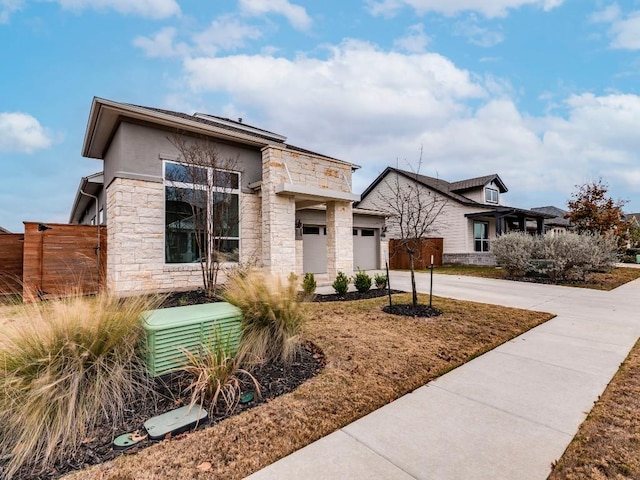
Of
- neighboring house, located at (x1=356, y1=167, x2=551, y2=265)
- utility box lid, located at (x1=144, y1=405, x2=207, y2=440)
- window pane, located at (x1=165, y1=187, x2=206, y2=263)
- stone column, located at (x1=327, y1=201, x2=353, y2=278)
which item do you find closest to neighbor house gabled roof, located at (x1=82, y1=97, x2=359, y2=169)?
window pane, located at (x1=165, y1=187, x2=206, y2=263)

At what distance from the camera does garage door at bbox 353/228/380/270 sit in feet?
56.8

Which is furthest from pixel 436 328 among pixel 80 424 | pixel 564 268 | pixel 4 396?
pixel 564 268

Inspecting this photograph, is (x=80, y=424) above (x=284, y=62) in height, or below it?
below

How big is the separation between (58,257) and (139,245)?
242 centimetres

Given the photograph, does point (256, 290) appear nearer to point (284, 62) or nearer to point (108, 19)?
point (108, 19)

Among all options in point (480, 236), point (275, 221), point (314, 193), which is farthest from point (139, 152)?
point (480, 236)

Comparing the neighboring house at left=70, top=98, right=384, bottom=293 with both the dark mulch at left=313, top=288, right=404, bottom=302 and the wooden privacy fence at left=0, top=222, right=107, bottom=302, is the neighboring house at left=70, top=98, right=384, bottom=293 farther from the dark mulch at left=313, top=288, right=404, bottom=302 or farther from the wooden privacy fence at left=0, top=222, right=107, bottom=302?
the dark mulch at left=313, top=288, right=404, bottom=302

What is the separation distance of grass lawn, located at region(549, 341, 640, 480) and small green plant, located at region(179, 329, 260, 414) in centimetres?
251

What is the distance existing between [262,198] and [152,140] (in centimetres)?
346

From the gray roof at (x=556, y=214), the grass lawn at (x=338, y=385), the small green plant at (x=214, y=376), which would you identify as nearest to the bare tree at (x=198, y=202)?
the grass lawn at (x=338, y=385)

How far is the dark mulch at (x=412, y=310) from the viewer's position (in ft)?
20.2

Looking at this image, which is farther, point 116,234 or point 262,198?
point 262,198

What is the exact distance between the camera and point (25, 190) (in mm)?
22125

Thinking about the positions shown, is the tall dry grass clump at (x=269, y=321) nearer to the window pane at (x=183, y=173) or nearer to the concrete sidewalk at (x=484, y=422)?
the concrete sidewalk at (x=484, y=422)
